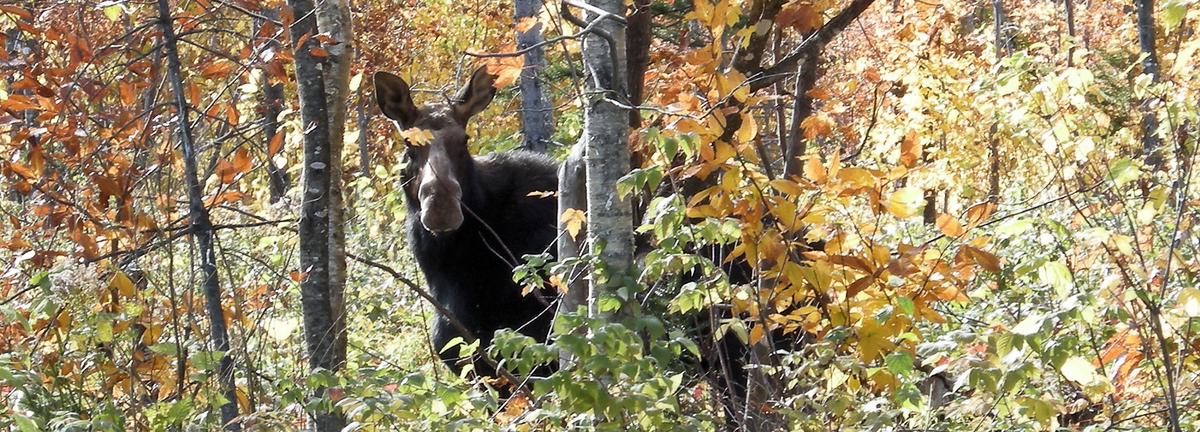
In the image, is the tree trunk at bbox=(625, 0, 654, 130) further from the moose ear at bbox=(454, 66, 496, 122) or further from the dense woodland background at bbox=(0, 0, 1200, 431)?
the moose ear at bbox=(454, 66, 496, 122)

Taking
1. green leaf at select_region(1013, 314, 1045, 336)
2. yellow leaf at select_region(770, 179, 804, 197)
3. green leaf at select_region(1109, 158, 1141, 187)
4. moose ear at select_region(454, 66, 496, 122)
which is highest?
moose ear at select_region(454, 66, 496, 122)

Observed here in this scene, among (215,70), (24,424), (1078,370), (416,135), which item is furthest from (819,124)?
(24,424)

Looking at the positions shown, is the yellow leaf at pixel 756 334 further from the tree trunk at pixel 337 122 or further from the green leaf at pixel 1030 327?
the tree trunk at pixel 337 122

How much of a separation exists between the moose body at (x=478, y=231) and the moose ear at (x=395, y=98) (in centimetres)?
2

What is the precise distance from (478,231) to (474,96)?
93 cm

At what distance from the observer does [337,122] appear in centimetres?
575

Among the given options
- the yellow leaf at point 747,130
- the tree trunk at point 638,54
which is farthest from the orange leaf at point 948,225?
the tree trunk at point 638,54

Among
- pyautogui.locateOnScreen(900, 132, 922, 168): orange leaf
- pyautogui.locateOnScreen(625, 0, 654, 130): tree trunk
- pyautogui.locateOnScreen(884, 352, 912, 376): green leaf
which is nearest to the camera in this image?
pyautogui.locateOnScreen(884, 352, 912, 376): green leaf

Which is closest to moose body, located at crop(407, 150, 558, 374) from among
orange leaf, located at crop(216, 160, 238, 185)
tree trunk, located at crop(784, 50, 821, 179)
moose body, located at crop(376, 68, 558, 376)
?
moose body, located at crop(376, 68, 558, 376)

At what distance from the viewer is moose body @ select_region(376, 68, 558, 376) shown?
6.93m

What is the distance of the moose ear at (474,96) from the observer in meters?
6.68

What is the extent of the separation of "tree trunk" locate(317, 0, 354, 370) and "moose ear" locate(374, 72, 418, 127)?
497 millimetres

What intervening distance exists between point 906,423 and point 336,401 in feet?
7.75

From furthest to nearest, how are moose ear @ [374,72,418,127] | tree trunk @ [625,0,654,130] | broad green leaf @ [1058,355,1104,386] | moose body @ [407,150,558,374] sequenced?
moose body @ [407,150,558,374]
moose ear @ [374,72,418,127]
tree trunk @ [625,0,654,130]
broad green leaf @ [1058,355,1104,386]
